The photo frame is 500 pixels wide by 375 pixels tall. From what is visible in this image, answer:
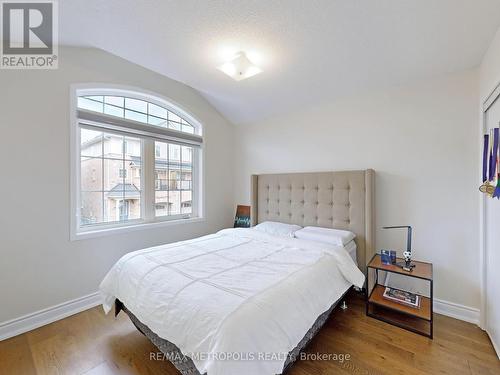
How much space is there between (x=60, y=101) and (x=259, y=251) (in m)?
2.41

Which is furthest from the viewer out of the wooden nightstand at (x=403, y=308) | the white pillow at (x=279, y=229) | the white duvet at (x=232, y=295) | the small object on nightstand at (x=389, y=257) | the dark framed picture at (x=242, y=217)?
the dark framed picture at (x=242, y=217)

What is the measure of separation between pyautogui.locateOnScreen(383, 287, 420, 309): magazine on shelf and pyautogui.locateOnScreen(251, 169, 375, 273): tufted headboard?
33 cm

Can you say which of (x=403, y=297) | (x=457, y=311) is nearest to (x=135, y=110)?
(x=403, y=297)

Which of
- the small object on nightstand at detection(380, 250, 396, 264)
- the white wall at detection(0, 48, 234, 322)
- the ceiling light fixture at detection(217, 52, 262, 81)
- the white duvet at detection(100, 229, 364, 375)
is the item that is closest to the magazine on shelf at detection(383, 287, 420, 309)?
the small object on nightstand at detection(380, 250, 396, 264)

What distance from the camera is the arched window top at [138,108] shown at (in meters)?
2.47

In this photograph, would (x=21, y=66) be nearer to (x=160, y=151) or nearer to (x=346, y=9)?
(x=160, y=151)

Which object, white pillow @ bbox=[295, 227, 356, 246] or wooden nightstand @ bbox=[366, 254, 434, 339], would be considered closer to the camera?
wooden nightstand @ bbox=[366, 254, 434, 339]

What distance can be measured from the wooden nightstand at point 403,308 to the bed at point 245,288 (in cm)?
26

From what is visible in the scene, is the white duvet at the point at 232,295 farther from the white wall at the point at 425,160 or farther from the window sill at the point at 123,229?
the white wall at the point at 425,160

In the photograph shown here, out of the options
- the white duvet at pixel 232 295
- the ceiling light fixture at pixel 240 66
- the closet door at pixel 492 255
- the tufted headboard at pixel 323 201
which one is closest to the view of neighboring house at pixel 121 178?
the white duvet at pixel 232 295

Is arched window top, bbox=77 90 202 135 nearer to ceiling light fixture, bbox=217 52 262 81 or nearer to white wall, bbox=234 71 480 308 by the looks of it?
ceiling light fixture, bbox=217 52 262 81

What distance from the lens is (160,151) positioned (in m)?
3.06

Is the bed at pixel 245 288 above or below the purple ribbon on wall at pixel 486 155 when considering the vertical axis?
below

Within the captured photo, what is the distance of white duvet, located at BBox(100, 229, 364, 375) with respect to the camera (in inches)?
42.5
